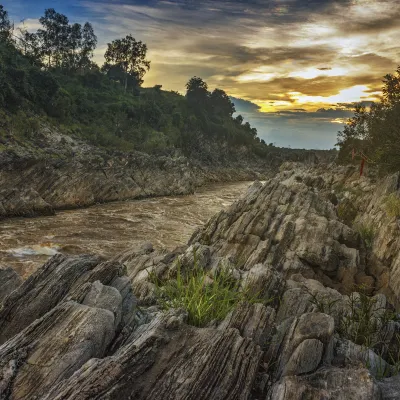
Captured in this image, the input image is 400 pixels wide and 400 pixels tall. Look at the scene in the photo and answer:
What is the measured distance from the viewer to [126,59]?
12544cm

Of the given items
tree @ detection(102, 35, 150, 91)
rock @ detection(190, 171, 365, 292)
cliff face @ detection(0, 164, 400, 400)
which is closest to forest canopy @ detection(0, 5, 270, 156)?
tree @ detection(102, 35, 150, 91)

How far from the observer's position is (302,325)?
608 cm

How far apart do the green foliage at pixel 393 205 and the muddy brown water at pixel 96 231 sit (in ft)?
50.8

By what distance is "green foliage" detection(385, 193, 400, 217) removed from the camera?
21000 millimetres

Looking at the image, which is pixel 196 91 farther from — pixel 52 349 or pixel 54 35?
pixel 52 349

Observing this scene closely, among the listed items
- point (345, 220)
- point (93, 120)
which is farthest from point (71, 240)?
point (93, 120)

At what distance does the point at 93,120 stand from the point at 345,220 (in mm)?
63618

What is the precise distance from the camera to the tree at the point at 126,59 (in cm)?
12225

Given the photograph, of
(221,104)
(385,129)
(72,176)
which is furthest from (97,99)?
(385,129)

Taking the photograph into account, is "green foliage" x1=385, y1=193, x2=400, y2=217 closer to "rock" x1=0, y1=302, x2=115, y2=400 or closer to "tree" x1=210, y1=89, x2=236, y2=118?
"rock" x1=0, y1=302, x2=115, y2=400

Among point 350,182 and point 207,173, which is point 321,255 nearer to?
point 350,182

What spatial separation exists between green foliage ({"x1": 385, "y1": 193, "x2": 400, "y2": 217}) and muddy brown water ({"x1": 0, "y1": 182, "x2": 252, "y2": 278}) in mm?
15477

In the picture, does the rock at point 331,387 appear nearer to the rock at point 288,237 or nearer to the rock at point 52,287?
the rock at point 52,287

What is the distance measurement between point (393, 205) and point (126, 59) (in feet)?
399
